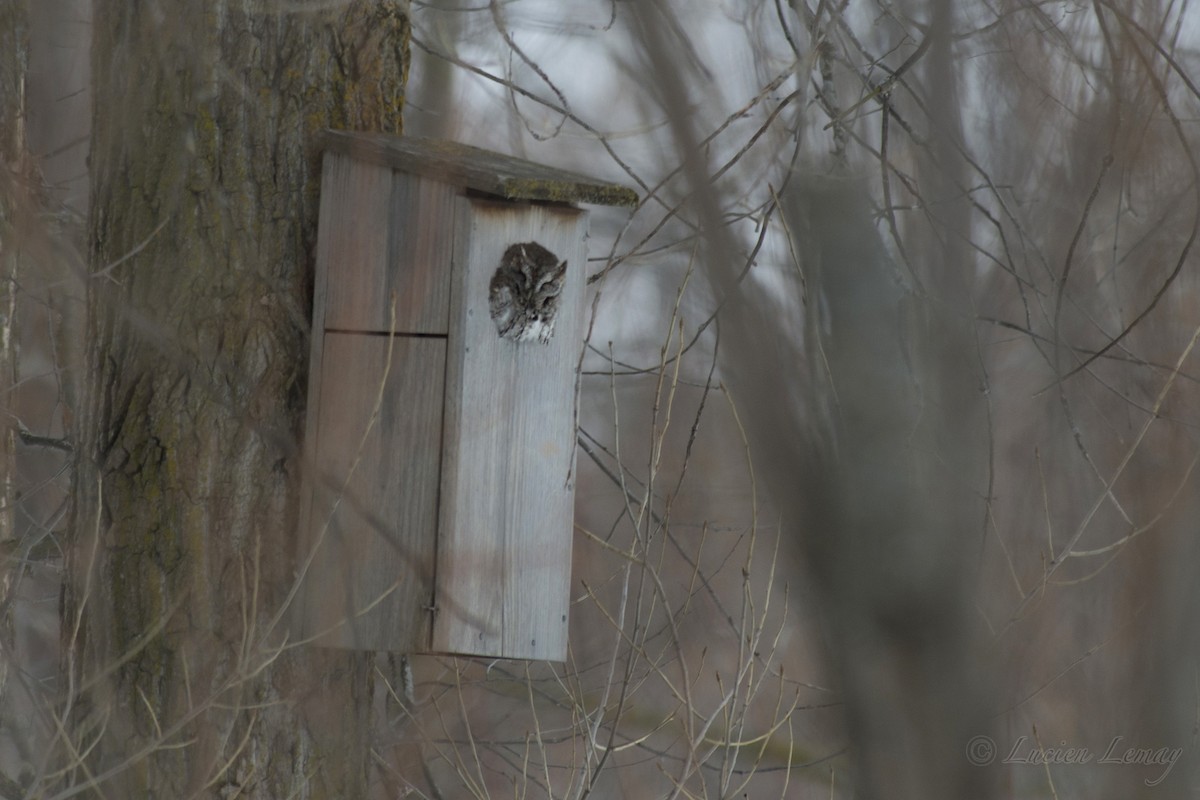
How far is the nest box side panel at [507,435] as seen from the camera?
225cm

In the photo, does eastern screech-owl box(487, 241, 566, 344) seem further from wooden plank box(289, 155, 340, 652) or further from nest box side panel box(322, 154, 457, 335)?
wooden plank box(289, 155, 340, 652)

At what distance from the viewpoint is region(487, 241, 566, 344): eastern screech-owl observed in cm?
226

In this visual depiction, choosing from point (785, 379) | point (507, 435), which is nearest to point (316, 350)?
point (507, 435)

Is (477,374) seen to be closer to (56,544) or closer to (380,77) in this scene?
(380,77)

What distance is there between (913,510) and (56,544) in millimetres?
3089

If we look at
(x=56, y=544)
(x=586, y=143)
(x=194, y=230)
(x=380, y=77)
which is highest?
(x=586, y=143)

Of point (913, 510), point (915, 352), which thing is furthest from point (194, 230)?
point (913, 510)

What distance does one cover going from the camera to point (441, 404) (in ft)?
7.45

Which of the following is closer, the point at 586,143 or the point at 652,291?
the point at 652,291

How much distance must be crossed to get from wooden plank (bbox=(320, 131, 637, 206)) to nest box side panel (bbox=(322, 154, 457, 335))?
33 mm

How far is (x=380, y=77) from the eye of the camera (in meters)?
2.47

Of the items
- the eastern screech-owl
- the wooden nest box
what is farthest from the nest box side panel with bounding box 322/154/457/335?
the eastern screech-owl

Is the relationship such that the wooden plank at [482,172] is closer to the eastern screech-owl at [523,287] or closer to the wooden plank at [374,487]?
the eastern screech-owl at [523,287]

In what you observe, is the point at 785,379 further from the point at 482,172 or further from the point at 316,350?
the point at 316,350
